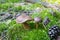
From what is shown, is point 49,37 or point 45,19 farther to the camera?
point 45,19

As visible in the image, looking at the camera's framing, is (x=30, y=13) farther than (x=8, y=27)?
Yes

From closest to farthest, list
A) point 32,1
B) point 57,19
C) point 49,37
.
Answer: point 49,37, point 57,19, point 32,1

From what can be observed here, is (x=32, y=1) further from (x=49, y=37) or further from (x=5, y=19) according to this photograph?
(x=49, y=37)

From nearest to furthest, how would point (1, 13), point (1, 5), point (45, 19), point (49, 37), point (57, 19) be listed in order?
point (49, 37) < point (45, 19) < point (57, 19) < point (1, 13) < point (1, 5)

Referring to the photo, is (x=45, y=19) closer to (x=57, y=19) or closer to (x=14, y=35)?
(x=57, y=19)

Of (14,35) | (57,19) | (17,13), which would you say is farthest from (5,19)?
(57,19)

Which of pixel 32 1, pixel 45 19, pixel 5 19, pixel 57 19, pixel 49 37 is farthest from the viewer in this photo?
pixel 32 1

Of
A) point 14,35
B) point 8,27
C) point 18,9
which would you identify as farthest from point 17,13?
point 14,35

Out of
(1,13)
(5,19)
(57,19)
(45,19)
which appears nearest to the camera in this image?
(45,19)
